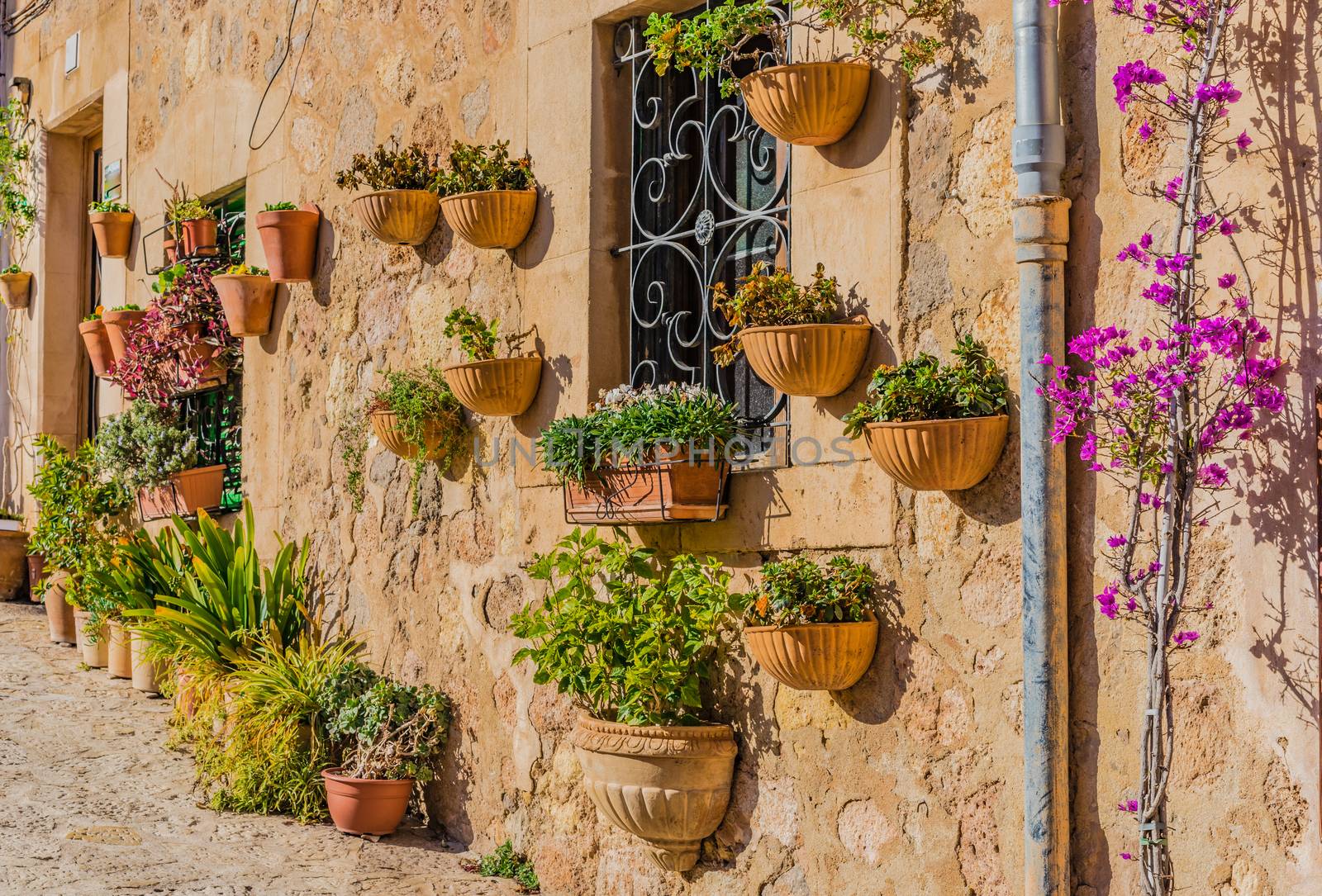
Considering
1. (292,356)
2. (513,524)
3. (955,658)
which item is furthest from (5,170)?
(955,658)

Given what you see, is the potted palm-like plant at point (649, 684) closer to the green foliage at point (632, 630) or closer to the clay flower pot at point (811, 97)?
the green foliage at point (632, 630)

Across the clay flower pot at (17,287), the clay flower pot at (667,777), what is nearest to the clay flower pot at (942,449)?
the clay flower pot at (667,777)

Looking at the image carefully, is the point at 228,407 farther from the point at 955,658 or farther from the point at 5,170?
the point at 955,658

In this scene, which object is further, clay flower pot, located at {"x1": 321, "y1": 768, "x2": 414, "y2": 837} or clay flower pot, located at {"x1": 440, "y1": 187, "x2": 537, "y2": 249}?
clay flower pot, located at {"x1": 321, "y1": 768, "x2": 414, "y2": 837}

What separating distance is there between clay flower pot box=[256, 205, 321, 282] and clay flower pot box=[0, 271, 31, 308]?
4.29 metres

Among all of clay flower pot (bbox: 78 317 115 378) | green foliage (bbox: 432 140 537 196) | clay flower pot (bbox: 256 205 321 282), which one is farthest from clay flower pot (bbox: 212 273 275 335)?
green foliage (bbox: 432 140 537 196)

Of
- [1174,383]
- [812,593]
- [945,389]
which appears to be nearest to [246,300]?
[812,593]

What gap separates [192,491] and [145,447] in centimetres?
43

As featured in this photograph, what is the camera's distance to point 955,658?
3.92 m

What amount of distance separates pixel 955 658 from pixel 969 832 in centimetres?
45

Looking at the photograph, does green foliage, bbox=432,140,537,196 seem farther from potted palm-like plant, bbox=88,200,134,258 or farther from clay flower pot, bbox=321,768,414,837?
potted palm-like plant, bbox=88,200,134,258

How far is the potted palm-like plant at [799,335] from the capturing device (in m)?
4.12

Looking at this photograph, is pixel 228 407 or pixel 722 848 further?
pixel 228 407

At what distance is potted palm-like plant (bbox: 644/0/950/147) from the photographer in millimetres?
4129
